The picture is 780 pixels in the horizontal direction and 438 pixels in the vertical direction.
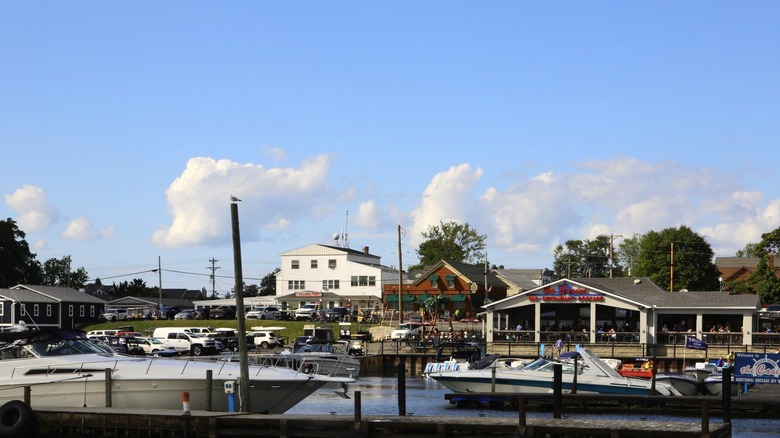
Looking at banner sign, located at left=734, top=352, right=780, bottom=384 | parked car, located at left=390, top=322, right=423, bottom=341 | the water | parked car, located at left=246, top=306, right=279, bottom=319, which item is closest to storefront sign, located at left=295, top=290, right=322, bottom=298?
parked car, located at left=246, top=306, right=279, bottom=319

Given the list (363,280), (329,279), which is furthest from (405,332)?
(329,279)

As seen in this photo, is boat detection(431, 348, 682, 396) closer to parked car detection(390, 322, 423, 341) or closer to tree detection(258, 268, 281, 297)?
parked car detection(390, 322, 423, 341)

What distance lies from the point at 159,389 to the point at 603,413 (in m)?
17.1

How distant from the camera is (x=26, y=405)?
28781 millimetres

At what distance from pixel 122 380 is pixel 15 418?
3.44m

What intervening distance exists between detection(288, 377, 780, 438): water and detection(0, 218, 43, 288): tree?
8506cm

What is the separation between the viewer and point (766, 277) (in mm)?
77500

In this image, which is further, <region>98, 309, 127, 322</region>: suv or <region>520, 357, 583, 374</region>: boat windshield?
<region>98, 309, 127, 322</region>: suv

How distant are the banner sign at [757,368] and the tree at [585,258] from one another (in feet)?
434

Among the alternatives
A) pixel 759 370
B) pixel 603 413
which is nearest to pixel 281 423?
pixel 603 413

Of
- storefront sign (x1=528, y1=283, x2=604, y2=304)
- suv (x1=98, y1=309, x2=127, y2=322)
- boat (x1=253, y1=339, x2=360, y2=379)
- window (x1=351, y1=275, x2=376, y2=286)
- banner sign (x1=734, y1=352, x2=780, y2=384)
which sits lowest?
suv (x1=98, y1=309, x2=127, y2=322)

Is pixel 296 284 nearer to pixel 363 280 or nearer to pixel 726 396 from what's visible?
pixel 363 280

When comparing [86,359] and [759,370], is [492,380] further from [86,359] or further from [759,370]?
[86,359]

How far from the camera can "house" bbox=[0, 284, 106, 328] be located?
91938 mm
